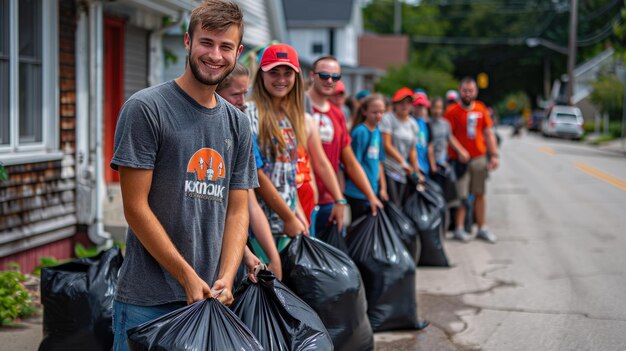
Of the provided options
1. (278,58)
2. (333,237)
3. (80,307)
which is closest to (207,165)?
(278,58)

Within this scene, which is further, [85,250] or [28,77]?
[85,250]

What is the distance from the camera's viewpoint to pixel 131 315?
2938mm

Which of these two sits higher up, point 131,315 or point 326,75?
point 326,75

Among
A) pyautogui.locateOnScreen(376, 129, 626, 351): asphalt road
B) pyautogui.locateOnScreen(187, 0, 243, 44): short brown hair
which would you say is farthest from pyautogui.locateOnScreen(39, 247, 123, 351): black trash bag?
pyautogui.locateOnScreen(187, 0, 243, 44): short brown hair

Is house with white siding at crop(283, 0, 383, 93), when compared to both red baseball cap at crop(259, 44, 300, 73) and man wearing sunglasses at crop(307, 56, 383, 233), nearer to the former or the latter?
man wearing sunglasses at crop(307, 56, 383, 233)

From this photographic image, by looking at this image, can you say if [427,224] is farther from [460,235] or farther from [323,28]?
[323,28]

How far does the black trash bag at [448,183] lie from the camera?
9.76m

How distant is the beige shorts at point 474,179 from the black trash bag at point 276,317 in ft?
21.4

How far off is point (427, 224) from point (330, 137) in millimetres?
2416

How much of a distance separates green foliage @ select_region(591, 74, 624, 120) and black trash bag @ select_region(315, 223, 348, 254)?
126 ft

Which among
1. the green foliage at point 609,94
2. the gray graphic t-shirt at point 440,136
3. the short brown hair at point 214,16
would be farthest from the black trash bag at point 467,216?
the green foliage at point 609,94

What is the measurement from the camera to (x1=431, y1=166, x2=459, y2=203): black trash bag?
32.0ft

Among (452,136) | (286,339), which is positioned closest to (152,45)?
(452,136)

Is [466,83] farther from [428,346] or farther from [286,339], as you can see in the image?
[286,339]
